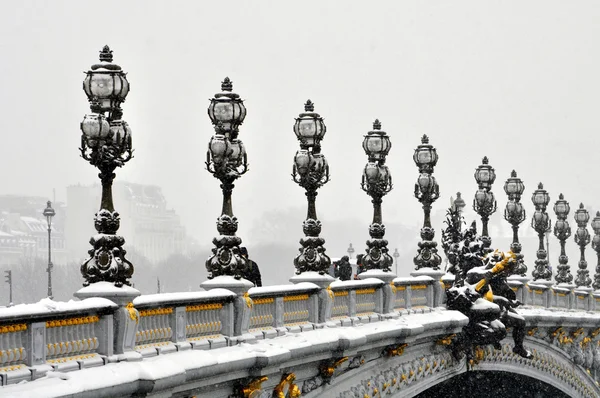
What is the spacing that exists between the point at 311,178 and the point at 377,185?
503 centimetres

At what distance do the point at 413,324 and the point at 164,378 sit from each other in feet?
47.9

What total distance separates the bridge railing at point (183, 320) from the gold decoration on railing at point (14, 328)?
2.92m

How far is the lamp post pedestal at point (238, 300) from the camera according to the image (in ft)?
84.3

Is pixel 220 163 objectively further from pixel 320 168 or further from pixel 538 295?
pixel 538 295

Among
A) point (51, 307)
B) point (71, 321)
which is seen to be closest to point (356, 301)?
point (71, 321)

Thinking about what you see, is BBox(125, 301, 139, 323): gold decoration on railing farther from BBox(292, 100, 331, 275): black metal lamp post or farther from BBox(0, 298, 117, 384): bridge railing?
BBox(292, 100, 331, 275): black metal lamp post

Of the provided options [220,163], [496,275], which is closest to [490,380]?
[496,275]

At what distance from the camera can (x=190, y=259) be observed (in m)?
38.9

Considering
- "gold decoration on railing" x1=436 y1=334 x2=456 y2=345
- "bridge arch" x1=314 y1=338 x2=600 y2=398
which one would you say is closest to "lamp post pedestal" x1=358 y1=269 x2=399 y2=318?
"bridge arch" x1=314 y1=338 x2=600 y2=398

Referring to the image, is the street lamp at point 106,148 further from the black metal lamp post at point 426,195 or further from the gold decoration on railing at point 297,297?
the black metal lamp post at point 426,195

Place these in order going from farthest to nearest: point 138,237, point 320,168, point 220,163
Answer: point 138,237, point 320,168, point 220,163

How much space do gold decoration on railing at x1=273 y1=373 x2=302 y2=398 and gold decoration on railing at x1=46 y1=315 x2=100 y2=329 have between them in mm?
6344

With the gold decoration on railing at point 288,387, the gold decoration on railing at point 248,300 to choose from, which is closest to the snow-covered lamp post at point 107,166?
the gold decoration on railing at point 248,300

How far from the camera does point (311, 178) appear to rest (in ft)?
101
